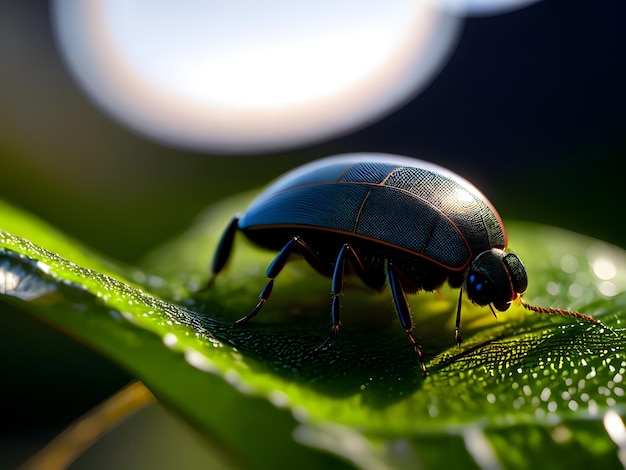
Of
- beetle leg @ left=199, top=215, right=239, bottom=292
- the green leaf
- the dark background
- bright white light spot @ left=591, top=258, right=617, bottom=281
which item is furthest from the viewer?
the dark background

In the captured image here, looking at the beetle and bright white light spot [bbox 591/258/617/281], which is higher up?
the beetle

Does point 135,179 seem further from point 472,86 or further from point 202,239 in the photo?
point 472,86

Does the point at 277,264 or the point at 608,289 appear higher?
the point at 277,264

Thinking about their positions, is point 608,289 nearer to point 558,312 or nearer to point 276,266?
point 558,312

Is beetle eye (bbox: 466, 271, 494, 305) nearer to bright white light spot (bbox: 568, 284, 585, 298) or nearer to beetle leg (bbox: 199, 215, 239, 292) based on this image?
bright white light spot (bbox: 568, 284, 585, 298)

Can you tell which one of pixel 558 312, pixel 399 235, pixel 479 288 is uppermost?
pixel 399 235

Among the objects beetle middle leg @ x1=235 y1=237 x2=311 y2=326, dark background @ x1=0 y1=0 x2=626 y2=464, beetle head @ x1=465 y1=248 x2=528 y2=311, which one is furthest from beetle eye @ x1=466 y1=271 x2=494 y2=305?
dark background @ x1=0 y1=0 x2=626 y2=464

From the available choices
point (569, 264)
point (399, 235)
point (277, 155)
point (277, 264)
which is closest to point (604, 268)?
point (569, 264)

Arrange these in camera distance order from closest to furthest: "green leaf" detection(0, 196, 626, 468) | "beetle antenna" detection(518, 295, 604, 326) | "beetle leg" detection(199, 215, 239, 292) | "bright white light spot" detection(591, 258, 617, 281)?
"green leaf" detection(0, 196, 626, 468) → "beetle antenna" detection(518, 295, 604, 326) → "beetle leg" detection(199, 215, 239, 292) → "bright white light spot" detection(591, 258, 617, 281)

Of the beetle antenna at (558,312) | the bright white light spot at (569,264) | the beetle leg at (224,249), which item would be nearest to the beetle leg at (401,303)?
the beetle antenna at (558,312)
